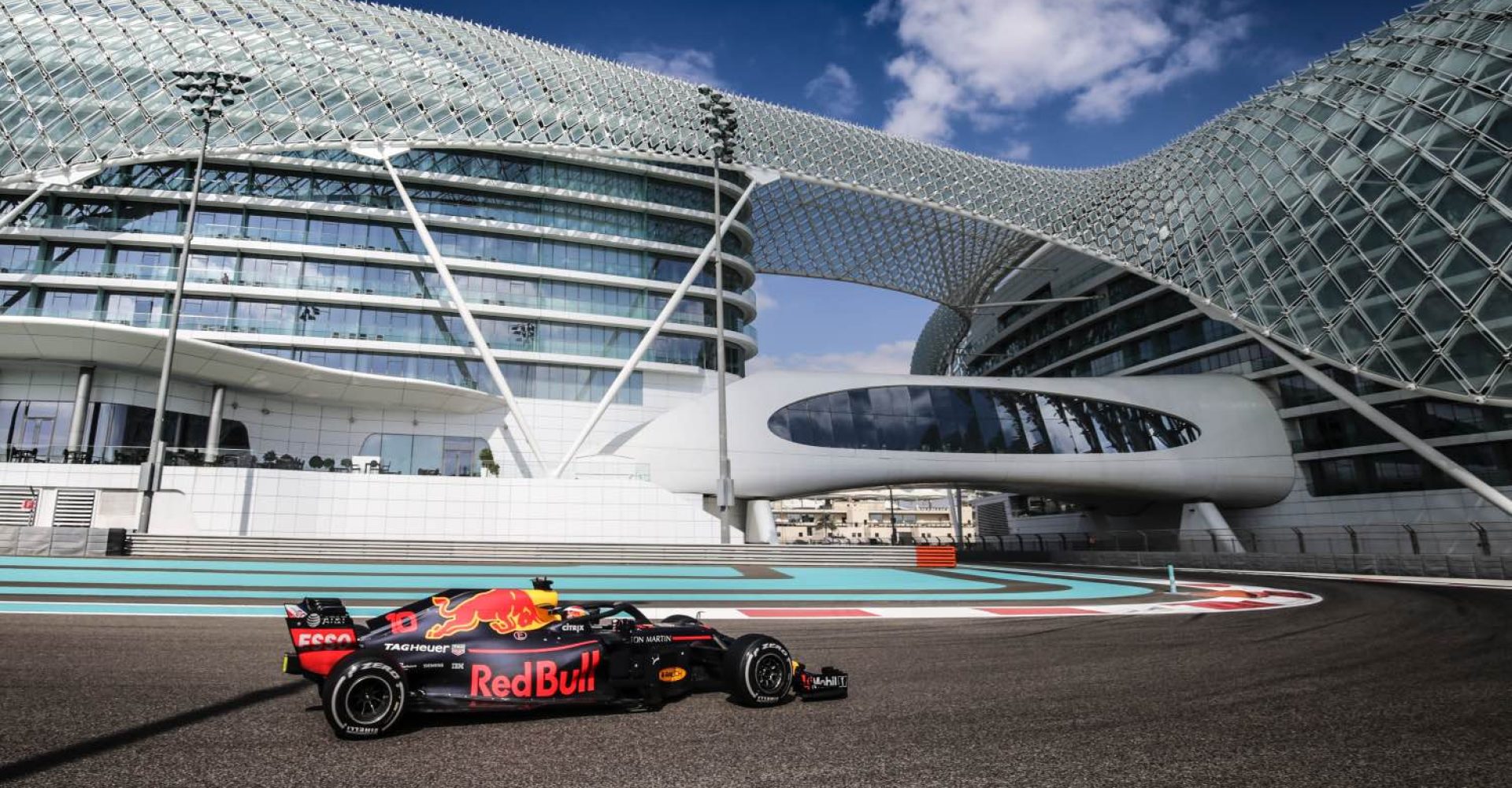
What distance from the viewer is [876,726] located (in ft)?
18.7

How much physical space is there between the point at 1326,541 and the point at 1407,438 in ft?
18.6

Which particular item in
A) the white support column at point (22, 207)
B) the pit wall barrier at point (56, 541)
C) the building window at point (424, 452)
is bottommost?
the pit wall barrier at point (56, 541)

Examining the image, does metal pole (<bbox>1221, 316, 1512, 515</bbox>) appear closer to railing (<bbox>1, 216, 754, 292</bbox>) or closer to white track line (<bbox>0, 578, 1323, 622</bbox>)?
white track line (<bbox>0, 578, 1323, 622</bbox>)

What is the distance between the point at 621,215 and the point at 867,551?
2655 centimetres

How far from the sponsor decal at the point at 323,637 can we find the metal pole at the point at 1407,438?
132ft

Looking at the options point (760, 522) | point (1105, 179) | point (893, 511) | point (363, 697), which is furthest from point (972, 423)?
point (893, 511)

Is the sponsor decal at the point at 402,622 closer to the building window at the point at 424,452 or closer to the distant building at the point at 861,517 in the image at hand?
the building window at the point at 424,452

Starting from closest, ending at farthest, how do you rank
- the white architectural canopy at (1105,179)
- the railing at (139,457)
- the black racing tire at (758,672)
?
1. the black racing tire at (758,672)
2. the white architectural canopy at (1105,179)
3. the railing at (139,457)

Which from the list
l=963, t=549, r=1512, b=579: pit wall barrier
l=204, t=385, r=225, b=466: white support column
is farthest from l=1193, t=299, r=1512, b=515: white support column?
l=204, t=385, r=225, b=466: white support column

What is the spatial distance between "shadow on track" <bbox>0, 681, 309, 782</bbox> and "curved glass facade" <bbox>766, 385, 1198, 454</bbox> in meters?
32.9

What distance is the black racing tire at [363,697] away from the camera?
5.14 metres

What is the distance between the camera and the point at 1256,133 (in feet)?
131

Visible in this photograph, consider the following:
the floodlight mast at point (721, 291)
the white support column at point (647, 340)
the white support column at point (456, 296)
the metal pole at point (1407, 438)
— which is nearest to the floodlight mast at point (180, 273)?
the white support column at point (456, 296)

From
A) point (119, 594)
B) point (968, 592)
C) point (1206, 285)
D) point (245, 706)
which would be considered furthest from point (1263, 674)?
point (1206, 285)
